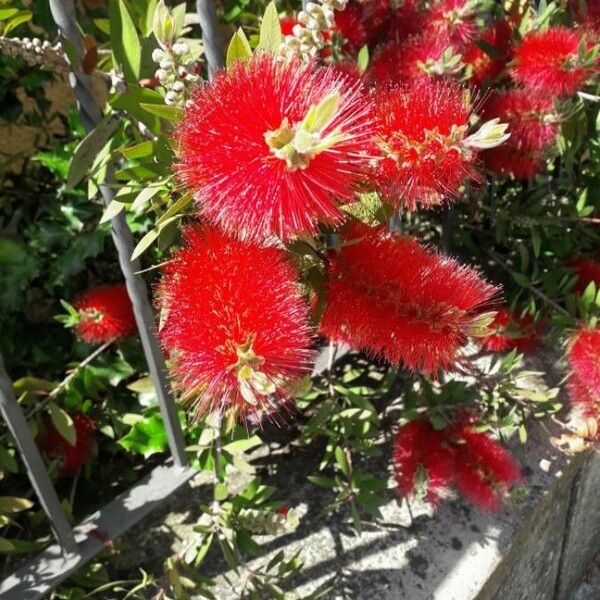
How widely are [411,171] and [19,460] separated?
99 centimetres

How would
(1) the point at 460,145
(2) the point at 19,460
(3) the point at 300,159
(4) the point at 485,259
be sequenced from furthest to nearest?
1. (4) the point at 485,259
2. (2) the point at 19,460
3. (1) the point at 460,145
4. (3) the point at 300,159

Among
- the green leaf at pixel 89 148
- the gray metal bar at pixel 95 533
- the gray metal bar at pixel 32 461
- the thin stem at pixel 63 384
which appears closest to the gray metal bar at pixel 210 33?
the green leaf at pixel 89 148

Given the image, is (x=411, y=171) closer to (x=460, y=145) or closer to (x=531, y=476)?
(x=460, y=145)

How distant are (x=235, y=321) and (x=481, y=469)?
73 centimetres

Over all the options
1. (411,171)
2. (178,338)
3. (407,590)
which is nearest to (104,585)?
(407,590)

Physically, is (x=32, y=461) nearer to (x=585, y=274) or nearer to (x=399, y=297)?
(x=399, y=297)

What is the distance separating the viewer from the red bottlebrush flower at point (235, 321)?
1.91 feet

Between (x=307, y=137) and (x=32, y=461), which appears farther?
(x=32, y=461)

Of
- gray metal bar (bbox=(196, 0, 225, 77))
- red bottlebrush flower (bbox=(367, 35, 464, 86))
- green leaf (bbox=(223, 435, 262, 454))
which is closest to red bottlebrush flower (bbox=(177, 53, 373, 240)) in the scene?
gray metal bar (bbox=(196, 0, 225, 77))

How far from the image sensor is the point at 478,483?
1159 millimetres

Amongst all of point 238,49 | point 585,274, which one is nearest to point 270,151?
point 238,49

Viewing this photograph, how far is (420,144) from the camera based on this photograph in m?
0.62

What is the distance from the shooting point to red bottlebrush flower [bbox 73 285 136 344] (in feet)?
3.95

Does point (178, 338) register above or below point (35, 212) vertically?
below
